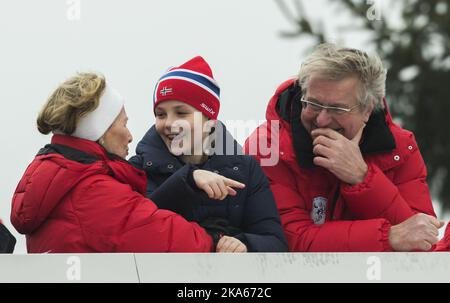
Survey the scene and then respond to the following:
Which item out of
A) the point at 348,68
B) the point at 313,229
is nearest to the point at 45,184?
the point at 313,229

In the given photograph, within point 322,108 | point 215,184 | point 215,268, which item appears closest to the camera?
point 215,268

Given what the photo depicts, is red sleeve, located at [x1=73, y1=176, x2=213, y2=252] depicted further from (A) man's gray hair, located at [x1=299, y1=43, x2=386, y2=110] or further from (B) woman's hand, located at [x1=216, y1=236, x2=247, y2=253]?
(A) man's gray hair, located at [x1=299, y1=43, x2=386, y2=110]

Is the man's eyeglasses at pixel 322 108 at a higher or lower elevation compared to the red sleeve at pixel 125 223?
higher

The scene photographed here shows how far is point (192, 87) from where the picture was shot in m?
5.09

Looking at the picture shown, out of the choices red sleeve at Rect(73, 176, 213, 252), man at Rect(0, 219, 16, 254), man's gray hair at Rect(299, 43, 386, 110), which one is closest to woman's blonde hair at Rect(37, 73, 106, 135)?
red sleeve at Rect(73, 176, 213, 252)

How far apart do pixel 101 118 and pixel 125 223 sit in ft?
1.58

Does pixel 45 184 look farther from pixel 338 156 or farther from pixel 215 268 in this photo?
pixel 338 156

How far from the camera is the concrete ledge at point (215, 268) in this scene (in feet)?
13.7

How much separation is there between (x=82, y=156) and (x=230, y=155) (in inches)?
27.4

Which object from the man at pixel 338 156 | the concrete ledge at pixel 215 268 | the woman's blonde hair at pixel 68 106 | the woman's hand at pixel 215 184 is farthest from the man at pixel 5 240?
the man at pixel 338 156

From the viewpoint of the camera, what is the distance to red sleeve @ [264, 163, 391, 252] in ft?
16.2

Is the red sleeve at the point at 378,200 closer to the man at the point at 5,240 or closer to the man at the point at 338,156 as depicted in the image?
the man at the point at 338,156

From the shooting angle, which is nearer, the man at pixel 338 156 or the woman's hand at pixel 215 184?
the woman's hand at pixel 215 184

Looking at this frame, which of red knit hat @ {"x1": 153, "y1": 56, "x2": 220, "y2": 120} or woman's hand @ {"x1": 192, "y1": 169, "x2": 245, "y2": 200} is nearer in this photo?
woman's hand @ {"x1": 192, "y1": 169, "x2": 245, "y2": 200}
